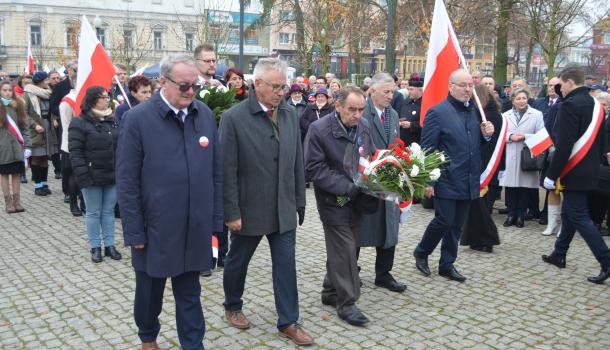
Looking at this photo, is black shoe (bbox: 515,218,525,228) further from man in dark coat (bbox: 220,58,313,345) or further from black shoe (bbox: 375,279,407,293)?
man in dark coat (bbox: 220,58,313,345)

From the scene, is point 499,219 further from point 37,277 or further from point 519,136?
point 37,277

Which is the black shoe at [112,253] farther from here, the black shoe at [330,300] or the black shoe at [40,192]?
the black shoe at [40,192]

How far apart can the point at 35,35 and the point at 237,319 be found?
68.3m

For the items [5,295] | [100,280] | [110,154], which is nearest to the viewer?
[5,295]

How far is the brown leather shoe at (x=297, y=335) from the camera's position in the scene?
4691 millimetres

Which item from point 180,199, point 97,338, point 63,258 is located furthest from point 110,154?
point 180,199

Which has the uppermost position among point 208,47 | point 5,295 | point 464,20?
point 464,20

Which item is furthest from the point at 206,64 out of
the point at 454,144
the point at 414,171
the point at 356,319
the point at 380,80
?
the point at 356,319

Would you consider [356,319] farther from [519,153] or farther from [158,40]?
[158,40]

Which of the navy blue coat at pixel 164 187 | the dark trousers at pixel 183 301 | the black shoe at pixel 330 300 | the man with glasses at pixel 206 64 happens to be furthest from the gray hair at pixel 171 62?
the man with glasses at pixel 206 64

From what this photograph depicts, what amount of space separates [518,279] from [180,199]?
4.12 m

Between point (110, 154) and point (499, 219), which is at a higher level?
point (110, 154)

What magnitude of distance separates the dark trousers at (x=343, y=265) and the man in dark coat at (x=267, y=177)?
1.57ft

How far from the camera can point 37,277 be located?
6.49 metres
